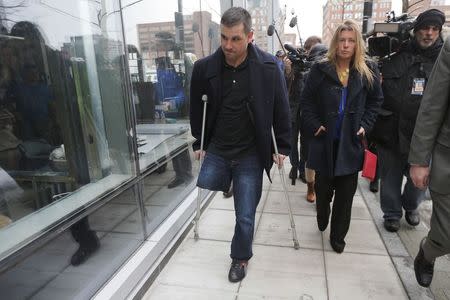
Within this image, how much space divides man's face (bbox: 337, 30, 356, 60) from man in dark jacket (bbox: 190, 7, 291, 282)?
65cm

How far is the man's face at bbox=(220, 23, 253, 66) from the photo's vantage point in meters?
2.43

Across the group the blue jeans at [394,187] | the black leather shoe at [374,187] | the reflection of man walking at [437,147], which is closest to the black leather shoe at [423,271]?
the reflection of man walking at [437,147]

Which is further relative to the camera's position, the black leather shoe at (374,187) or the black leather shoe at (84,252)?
the black leather shoe at (374,187)

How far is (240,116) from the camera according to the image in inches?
106

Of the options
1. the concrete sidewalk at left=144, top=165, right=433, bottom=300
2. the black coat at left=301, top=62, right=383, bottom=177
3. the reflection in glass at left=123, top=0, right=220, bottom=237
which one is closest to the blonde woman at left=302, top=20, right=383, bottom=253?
the black coat at left=301, top=62, right=383, bottom=177

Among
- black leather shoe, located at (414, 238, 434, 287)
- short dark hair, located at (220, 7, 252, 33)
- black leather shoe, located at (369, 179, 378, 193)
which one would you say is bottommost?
black leather shoe, located at (369, 179, 378, 193)

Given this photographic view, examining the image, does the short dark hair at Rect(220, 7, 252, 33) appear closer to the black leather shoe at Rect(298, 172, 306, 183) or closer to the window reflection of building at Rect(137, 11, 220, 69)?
the window reflection of building at Rect(137, 11, 220, 69)

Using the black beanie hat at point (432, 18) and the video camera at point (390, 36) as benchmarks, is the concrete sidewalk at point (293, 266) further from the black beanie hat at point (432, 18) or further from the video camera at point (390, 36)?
the black beanie hat at point (432, 18)

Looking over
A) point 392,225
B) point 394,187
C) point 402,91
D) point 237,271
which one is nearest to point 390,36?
point 402,91

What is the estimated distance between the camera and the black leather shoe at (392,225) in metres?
3.68

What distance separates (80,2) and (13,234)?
1.58m

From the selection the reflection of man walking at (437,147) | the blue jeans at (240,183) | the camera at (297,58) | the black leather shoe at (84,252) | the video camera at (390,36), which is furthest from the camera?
the camera at (297,58)

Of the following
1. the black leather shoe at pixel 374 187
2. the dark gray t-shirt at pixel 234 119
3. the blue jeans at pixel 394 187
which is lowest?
the black leather shoe at pixel 374 187

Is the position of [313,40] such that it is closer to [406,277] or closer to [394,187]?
[394,187]
